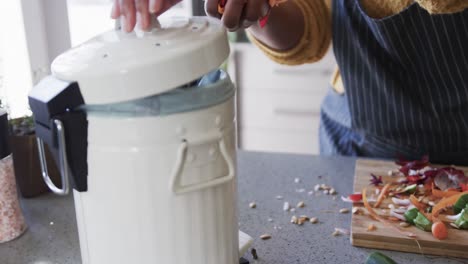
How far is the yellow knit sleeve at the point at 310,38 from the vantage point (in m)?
1.01

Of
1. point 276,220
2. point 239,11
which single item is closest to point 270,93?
point 276,220

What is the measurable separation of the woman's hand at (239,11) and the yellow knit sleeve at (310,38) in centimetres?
36

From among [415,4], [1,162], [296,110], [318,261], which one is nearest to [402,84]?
[415,4]

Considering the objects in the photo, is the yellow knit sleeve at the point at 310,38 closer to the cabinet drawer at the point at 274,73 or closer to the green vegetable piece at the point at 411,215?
the green vegetable piece at the point at 411,215

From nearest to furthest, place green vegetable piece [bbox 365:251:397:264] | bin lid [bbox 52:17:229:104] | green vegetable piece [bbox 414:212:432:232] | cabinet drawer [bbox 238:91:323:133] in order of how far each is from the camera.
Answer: bin lid [bbox 52:17:229:104], green vegetable piece [bbox 365:251:397:264], green vegetable piece [bbox 414:212:432:232], cabinet drawer [bbox 238:91:323:133]

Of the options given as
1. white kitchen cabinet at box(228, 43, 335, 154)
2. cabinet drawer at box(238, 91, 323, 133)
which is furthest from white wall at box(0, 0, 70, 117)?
cabinet drawer at box(238, 91, 323, 133)

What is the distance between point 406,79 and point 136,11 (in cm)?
58

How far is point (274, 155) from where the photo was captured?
104cm

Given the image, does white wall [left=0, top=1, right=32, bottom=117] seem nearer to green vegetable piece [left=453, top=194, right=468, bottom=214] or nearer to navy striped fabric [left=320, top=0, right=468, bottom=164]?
navy striped fabric [left=320, top=0, right=468, bottom=164]

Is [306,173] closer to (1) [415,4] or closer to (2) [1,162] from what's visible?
(1) [415,4]

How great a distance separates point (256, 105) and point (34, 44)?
146 centimetres

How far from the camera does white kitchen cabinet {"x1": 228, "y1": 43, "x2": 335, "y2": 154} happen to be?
7.32 ft

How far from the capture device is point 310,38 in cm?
102

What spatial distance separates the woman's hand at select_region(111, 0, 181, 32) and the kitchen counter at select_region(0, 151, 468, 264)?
0.34m
